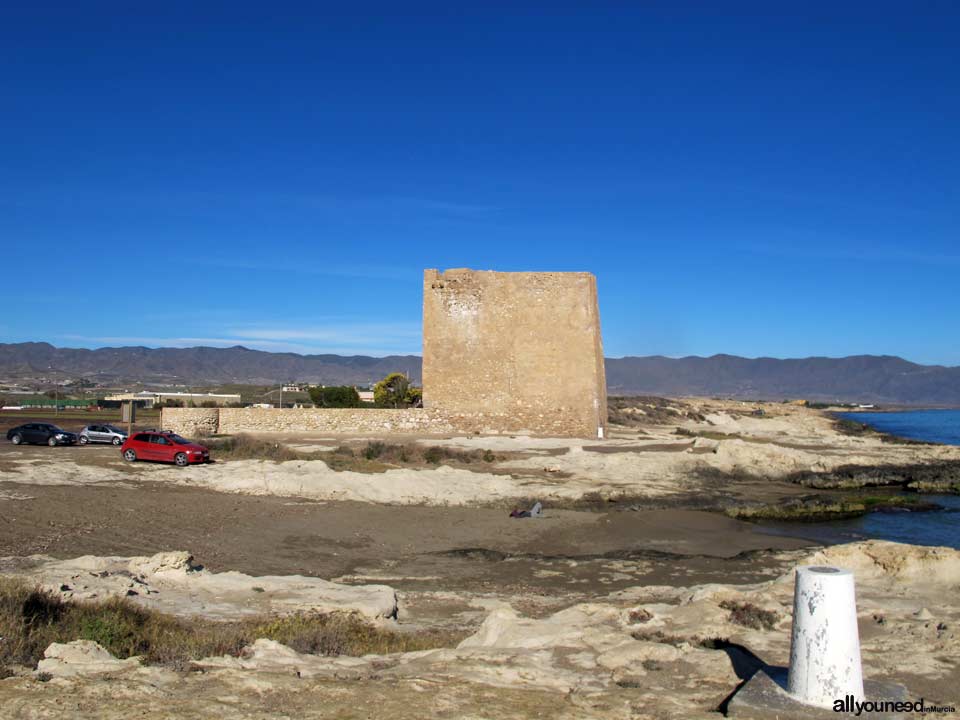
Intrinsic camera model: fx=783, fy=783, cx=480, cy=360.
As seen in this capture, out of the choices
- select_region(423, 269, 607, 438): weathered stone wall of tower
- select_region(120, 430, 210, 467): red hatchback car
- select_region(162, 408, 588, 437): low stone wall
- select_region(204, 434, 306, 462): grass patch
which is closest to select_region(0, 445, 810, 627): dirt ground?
select_region(120, 430, 210, 467): red hatchback car

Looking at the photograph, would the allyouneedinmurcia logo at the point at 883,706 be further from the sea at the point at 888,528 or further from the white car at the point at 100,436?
the white car at the point at 100,436

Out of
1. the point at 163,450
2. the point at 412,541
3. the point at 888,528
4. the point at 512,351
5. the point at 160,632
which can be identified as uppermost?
the point at 512,351

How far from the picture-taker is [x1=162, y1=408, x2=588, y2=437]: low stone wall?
32750 millimetres

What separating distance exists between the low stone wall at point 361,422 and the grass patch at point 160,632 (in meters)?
24.4

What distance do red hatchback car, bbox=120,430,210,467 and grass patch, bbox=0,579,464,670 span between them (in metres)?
14.7

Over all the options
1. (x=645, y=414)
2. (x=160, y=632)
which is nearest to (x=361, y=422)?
(x=160, y=632)

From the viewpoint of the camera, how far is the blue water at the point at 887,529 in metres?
17.3

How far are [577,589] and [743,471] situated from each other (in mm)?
17527

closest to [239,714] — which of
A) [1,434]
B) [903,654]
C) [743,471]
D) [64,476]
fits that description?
[903,654]

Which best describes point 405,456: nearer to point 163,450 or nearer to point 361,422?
point 163,450

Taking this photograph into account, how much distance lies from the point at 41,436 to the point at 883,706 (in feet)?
94.3

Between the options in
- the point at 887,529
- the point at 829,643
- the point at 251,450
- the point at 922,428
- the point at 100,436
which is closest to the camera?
the point at 829,643

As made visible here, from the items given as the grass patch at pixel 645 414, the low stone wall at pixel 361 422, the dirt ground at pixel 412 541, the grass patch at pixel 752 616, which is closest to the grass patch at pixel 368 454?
the dirt ground at pixel 412 541

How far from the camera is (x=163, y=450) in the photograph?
22.8 meters
